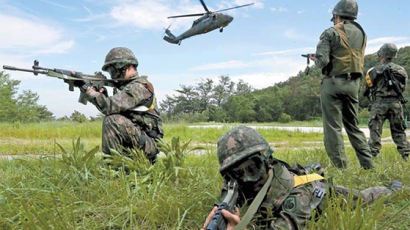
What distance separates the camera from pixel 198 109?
157 ft

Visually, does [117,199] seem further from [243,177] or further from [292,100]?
[292,100]

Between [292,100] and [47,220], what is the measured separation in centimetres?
4570

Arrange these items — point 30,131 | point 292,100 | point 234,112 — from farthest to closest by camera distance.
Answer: point 292,100 → point 234,112 → point 30,131

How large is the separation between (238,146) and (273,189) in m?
0.41

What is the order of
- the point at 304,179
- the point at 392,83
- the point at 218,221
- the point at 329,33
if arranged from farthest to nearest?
the point at 392,83 < the point at 329,33 < the point at 304,179 < the point at 218,221

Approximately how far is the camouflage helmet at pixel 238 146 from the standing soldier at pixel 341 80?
243 centimetres

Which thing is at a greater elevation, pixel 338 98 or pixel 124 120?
pixel 338 98

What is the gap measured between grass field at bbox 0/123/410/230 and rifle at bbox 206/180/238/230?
33 cm

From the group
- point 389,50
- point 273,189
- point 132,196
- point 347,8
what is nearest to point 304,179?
point 273,189

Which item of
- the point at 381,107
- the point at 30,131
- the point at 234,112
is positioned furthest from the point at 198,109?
the point at 381,107

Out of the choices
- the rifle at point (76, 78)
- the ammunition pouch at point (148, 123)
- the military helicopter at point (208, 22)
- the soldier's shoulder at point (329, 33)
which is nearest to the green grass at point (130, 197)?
the ammunition pouch at point (148, 123)

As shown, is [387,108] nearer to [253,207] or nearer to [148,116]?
[148,116]

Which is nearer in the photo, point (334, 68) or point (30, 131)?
point (334, 68)

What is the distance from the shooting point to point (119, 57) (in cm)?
389
